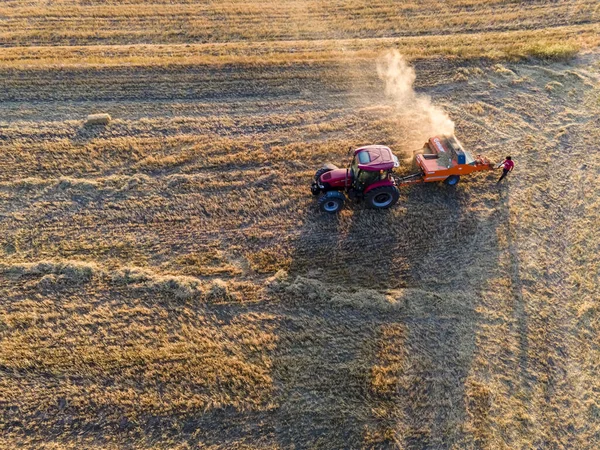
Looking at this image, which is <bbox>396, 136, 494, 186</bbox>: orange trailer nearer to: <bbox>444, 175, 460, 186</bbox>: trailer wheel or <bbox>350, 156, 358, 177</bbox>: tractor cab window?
<bbox>444, 175, 460, 186</bbox>: trailer wheel

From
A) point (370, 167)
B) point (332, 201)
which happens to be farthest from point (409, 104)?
point (332, 201)

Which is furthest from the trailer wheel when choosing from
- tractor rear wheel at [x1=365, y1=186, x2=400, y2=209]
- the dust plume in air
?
the dust plume in air

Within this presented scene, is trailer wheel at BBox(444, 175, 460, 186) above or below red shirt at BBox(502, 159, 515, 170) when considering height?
below

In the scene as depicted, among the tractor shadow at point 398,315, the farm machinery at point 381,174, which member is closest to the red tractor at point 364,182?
the farm machinery at point 381,174

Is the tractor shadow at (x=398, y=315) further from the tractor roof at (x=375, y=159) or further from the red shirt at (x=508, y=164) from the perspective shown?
the tractor roof at (x=375, y=159)

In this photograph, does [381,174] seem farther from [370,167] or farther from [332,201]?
[332,201]

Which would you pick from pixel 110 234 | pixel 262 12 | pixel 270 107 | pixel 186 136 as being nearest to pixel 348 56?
pixel 270 107

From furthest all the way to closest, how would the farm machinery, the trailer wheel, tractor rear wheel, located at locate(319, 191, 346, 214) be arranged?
the trailer wheel → tractor rear wheel, located at locate(319, 191, 346, 214) → the farm machinery
